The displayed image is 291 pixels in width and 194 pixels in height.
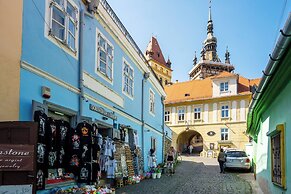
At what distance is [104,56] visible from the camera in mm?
A: 11727

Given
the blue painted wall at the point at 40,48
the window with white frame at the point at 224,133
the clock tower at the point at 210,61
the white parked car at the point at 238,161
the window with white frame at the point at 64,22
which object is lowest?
the white parked car at the point at 238,161

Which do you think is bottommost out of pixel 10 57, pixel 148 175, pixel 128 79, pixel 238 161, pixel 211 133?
pixel 148 175

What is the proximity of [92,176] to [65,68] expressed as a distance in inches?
118

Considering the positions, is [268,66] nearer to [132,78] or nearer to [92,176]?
[92,176]

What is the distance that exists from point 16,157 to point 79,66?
4.58 m

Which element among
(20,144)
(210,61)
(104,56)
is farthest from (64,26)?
(210,61)

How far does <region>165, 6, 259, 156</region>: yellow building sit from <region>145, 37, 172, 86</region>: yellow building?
20.2 m

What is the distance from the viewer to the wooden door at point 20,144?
509 cm

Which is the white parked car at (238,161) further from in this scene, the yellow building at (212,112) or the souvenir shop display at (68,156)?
the yellow building at (212,112)

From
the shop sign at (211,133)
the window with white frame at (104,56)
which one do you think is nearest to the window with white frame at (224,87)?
the shop sign at (211,133)

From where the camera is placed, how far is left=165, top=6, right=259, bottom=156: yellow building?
126 ft

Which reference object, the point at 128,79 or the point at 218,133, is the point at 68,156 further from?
the point at 218,133

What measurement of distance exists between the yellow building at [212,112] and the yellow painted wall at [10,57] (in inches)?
1343

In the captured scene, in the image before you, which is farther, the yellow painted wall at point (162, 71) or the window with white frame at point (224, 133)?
the yellow painted wall at point (162, 71)
